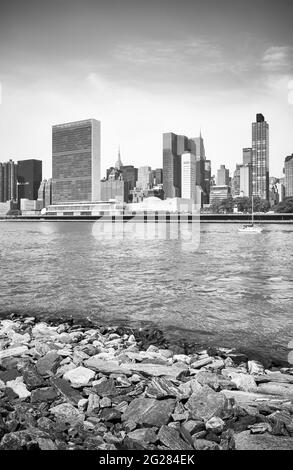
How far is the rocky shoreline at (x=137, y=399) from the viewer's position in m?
3.46

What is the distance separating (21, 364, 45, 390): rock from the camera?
15.0 ft

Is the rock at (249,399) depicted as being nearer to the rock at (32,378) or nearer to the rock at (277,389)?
the rock at (277,389)

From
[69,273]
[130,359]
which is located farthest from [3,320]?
[69,273]

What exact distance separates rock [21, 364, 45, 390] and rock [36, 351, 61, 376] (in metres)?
0.08

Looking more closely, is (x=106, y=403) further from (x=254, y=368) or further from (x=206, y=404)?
(x=254, y=368)

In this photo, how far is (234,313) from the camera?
9461mm

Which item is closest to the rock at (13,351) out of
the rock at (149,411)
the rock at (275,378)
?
the rock at (149,411)

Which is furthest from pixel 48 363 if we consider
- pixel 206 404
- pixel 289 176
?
pixel 289 176

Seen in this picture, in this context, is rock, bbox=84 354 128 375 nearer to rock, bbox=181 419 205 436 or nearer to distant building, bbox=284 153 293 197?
rock, bbox=181 419 205 436

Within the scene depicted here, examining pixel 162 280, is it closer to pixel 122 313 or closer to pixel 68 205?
pixel 122 313

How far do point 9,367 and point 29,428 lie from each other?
5.95ft

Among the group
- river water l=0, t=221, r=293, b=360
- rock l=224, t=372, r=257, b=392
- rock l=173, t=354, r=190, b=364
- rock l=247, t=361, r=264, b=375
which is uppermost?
rock l=224, t=372, r=257, b=392

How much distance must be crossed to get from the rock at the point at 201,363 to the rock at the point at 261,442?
6.40ft

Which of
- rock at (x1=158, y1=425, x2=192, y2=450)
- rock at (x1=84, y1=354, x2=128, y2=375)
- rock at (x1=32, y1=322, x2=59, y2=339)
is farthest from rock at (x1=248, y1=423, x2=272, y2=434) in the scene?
rock at (x1=32, y1=322, x2=59, y2=339)
